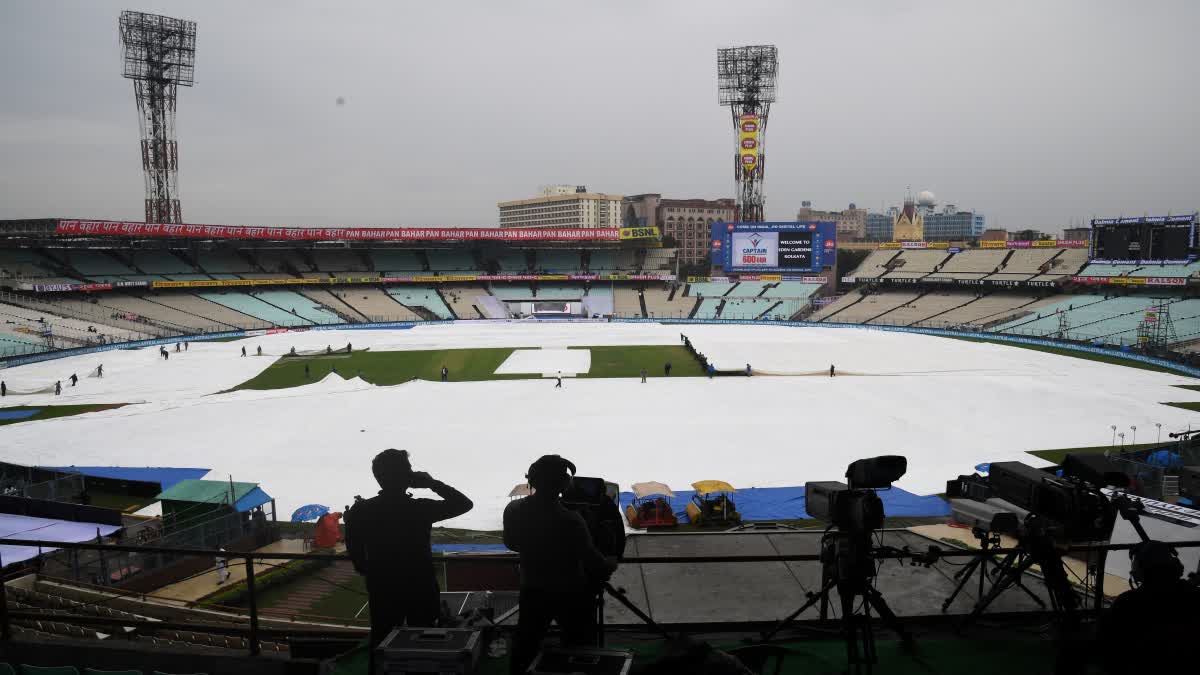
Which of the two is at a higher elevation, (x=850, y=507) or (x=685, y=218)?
(x=685, y=218)

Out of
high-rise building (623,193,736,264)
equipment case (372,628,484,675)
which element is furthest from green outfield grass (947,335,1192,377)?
high-rise building (623,193,736,264)

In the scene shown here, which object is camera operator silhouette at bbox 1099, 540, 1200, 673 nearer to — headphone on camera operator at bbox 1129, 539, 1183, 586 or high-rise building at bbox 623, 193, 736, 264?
headphone on camera operator at bbox 1129, 539, 1183, 586

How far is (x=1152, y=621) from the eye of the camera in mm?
3379

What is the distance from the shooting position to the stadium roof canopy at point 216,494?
503 inches

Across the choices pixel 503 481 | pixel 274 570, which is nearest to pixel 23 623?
pixel 274 570

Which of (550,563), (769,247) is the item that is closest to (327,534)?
(550,563)

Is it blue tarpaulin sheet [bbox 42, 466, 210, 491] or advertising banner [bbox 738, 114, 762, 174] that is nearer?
blue tarpaulin sheet [bbox 42, 466, 210, 491]

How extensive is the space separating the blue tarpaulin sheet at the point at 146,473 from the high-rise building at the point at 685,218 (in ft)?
430

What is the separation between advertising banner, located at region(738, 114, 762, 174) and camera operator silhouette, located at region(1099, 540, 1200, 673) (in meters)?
74.2

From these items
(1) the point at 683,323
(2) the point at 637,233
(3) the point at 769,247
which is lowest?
(1) the point at 683,323

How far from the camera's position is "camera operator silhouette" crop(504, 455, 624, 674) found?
3.94 meters

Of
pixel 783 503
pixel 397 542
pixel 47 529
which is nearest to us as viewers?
pixel 397 542

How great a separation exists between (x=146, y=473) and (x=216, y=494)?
621 cm

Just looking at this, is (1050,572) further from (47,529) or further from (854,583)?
(47,529)
